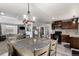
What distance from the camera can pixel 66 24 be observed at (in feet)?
4.68

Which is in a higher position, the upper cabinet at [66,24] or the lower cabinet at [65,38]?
the upper cabinet at [66,24]

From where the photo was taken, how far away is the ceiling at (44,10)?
1335 millimetres

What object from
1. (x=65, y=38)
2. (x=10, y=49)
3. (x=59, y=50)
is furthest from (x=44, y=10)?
(x=10, y=49)

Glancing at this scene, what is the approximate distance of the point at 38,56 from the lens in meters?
1.38

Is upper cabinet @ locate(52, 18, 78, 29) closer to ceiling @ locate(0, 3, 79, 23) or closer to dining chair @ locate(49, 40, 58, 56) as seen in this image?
ceiling @ locate(0, 3, 79, 23)

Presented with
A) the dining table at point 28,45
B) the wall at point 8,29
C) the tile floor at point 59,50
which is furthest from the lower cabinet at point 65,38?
the wall at point 8,29

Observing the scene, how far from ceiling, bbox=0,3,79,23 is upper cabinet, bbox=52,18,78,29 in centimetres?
8

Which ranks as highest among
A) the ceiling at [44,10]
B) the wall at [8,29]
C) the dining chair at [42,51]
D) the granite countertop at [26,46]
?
the ceiling at [44,10]

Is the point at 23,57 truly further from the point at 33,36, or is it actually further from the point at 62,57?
the point at 62,57

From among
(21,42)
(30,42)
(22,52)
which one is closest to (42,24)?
(30,42)

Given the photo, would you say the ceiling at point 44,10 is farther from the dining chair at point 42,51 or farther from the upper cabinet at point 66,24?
the dining chair at point 42,51

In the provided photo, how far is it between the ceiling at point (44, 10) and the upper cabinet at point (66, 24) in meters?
0.08

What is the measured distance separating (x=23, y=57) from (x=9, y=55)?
0.27m

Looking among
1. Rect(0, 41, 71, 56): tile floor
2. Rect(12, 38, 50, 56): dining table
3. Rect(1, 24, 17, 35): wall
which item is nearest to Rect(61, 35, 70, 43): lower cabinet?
Rect(0, 41, 71, 56): tile floor
